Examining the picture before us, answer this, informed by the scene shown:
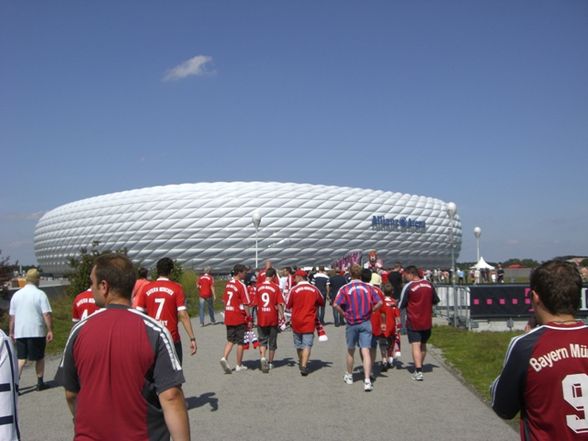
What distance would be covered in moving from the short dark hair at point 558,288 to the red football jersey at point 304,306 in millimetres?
7200

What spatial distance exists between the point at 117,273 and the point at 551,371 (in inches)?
75.4

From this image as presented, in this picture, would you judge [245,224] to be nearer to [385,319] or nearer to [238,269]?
[238,269]

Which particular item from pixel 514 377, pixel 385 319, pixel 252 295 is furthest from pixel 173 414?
pixel 252 295

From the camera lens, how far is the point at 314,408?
709 cm

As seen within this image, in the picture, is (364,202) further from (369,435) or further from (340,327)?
(369,435)

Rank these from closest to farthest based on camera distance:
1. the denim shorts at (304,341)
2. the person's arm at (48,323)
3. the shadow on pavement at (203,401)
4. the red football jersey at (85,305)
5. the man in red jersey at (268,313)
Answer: the shadow on pavement at (203,401)
the red football jersey at (85,305)
the person's arm at (48,323)
the denim shorts at (304,341)
the man in red jersey at (268,313)

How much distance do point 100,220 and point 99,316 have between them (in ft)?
250

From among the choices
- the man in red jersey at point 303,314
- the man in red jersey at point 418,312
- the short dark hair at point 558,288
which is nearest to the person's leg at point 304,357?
the man in red jersey at point 303,314

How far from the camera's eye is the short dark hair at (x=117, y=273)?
289 centimetres

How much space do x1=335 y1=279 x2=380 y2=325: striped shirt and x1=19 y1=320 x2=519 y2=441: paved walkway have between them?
0.91 meters

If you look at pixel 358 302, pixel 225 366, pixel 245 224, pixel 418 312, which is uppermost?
pixel 245 224

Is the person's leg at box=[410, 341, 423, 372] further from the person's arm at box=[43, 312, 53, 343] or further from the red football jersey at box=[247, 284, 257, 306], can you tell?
the person's arm at box=[43, 312, 53, 343]

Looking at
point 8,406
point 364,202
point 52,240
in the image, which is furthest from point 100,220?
point 8,406

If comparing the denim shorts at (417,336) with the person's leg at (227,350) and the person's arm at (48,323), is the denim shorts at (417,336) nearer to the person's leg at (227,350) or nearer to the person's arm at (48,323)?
the person's leg at (227,350)
